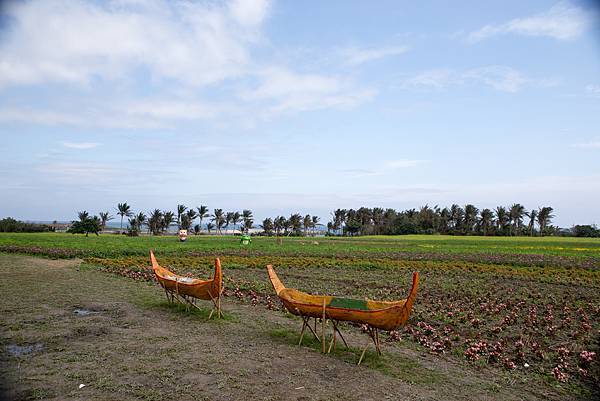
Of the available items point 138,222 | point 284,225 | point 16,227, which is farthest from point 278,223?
point 16,227

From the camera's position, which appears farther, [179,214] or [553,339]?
[179,214]

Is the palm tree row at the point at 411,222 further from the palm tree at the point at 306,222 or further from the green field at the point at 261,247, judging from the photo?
the green field at the point at 261,247

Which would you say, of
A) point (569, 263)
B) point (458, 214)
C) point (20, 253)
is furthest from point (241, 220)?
point (569, 263)

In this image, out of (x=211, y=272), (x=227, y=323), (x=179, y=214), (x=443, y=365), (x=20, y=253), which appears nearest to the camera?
(x=443, y=365)

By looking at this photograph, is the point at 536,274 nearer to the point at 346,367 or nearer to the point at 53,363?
the point at 346,367

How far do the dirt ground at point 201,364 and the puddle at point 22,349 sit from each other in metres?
0.02

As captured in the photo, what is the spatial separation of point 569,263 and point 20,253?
33.1m

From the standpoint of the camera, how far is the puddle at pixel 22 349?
6.99m

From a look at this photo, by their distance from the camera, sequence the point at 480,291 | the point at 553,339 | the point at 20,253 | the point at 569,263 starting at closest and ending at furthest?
the point at 553,339
the point at 480,291
the point at 569,263
the point at 20,253

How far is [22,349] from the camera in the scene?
284 inches

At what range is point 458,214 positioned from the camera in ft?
309

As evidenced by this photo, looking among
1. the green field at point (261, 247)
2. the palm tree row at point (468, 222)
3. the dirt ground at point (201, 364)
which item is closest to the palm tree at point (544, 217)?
the palm tree row at point (468, 222)

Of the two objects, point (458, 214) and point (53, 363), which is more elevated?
point (458, 214)

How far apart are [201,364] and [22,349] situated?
3.22m
